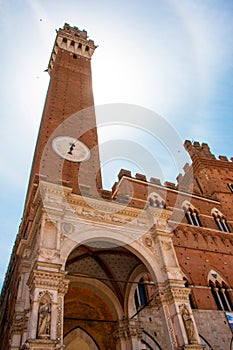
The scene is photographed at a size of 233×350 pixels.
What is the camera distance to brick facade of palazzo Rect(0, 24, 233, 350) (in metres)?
6.97

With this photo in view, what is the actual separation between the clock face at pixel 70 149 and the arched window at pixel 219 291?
8967 mm

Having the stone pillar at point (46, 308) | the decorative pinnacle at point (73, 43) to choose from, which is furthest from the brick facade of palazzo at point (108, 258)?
the decorative pinnacle at point (73, 43)

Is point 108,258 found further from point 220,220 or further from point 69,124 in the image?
point 220,220

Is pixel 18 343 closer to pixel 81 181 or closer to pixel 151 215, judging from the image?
pixel 151 215

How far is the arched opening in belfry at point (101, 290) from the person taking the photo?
32.4ft

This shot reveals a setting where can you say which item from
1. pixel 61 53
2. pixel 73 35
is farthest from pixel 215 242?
pixel 73 35

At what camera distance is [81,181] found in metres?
14.1

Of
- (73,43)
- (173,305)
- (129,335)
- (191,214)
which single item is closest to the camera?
(173,305)

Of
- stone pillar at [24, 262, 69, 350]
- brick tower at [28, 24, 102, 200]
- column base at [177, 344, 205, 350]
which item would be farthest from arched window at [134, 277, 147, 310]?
stone pillar at [24, 262, 69, 350]

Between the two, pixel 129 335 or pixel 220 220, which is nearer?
pixel 129 335

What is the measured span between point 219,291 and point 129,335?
5992mm

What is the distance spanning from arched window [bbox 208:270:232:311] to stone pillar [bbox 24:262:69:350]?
30.3 feet

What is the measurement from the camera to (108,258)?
1015 cm

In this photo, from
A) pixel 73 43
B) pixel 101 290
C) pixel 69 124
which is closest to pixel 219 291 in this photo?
pixel 101 290
